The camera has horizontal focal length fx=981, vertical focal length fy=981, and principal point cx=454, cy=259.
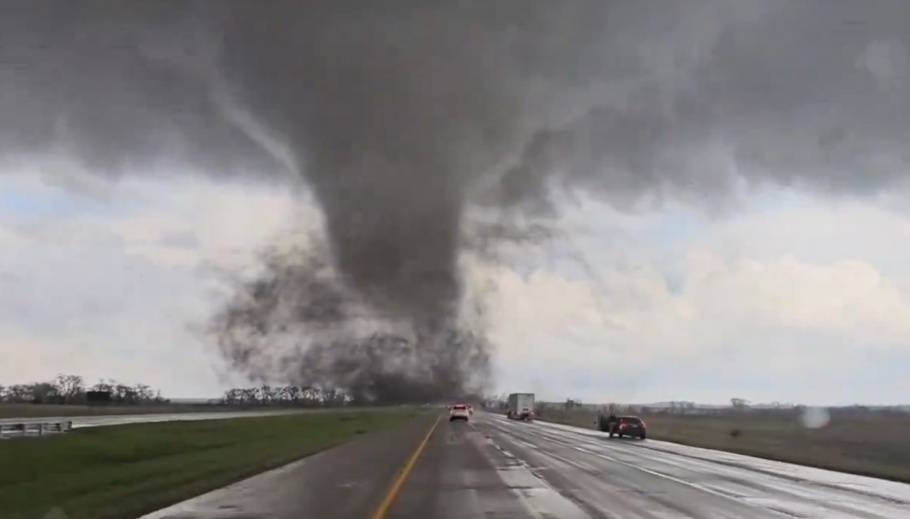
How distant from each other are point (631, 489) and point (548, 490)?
210 centimetres

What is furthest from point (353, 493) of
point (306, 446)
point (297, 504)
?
point (306, 446)

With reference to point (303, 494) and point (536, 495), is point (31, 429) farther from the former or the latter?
point (536, 495)

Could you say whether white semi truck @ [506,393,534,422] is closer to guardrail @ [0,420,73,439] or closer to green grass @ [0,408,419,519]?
green grass @ [0,408,419,519]

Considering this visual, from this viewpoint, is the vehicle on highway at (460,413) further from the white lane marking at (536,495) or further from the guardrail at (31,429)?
the white lane marking at (536,495)

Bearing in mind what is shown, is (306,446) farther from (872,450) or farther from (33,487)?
(872,450)

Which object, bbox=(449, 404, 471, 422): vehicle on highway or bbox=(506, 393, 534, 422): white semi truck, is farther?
bbox=(506, 393, 534, 422): white semi truck

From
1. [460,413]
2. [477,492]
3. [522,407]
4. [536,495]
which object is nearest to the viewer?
[536,495]

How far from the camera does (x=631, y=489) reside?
23.8m

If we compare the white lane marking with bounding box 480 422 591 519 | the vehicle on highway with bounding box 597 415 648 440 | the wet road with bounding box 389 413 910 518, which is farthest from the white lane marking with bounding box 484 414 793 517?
the vehicle on highway with bounding box 597 415 648 440

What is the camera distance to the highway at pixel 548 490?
61.8ft

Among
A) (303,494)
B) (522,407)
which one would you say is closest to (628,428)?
(303,494)

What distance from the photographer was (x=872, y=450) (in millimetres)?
48656

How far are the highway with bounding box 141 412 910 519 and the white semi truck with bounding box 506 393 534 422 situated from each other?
3162 inches

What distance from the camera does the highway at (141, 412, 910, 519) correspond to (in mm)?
18844
